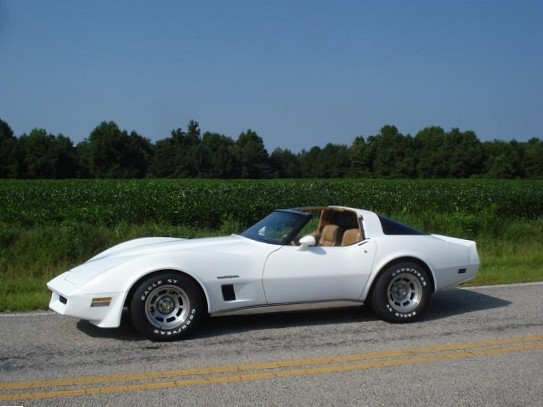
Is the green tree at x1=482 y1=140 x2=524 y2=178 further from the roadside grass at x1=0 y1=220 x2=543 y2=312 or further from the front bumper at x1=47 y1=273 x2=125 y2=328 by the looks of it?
the front bumper at x1=47 y1=273 x2=125 y2=328

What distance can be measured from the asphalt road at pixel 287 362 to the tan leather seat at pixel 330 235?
2.75 ft

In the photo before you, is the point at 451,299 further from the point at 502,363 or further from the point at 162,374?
the point at 162,374

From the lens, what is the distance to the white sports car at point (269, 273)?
5.79 m

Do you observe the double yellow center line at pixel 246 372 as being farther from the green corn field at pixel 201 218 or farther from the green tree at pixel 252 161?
the green tree at pixel 252 161

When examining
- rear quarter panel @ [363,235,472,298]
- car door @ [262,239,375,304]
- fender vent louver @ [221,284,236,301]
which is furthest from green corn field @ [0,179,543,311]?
car door @ [262,239,375,304]

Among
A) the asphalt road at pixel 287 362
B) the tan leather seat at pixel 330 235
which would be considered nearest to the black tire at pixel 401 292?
the asphalt road at pixel 287 362

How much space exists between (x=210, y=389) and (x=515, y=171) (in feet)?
329

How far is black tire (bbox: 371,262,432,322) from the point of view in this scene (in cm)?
660

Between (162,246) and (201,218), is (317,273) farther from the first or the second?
(201,218)

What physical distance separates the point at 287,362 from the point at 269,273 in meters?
1.22

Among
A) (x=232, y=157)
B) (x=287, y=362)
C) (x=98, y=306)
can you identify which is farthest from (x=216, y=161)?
(x=287, y=362)

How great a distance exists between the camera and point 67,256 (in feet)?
37.3

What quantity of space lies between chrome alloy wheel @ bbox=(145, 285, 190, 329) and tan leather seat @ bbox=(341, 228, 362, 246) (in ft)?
6.77

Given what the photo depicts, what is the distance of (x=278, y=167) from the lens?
107 meters
